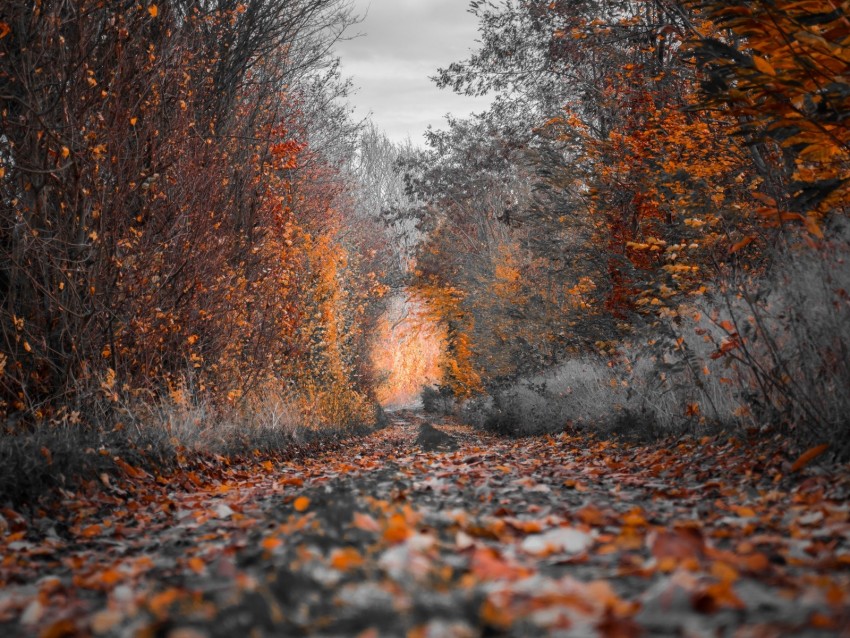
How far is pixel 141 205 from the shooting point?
331 inches

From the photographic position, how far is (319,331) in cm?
1527

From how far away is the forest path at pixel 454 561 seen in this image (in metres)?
2.05

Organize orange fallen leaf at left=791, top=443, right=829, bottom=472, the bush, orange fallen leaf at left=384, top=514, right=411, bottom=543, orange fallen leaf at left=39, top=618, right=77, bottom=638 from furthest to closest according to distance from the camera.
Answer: the bush < orange fallen leaf at left=791, top=443, right=829, bottom=472 < orange fallen leaf at left=384, top=514, right=411, bottom=543 < orange fallen leaf at left=39, top=618, right=77, bottom=638

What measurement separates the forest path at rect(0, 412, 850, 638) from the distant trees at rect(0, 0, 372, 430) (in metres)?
2.36

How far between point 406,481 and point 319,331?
1009cm

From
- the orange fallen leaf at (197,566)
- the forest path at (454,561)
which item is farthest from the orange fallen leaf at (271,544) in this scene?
the orange fallen leaf at (197,566)

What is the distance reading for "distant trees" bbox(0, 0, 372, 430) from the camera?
668 centimetres

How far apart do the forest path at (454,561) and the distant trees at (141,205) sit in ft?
7.73

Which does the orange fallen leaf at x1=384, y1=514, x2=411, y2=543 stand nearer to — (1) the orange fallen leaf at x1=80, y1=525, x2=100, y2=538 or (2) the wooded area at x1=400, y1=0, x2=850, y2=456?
(1) the orange fallen leaf at x1=80, y1=525, x2=100, y2=538

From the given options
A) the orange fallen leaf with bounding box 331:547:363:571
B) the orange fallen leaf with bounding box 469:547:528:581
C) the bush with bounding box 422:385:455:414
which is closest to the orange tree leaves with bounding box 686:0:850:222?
the orange fallen leaf with bounding box 469:547:528:581

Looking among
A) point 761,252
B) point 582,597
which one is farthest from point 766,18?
point 761,252

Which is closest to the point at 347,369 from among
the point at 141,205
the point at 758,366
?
the point at 141,205

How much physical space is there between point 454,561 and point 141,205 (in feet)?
23.1

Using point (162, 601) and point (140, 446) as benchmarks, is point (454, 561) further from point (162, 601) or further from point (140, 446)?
point (140, 446)
